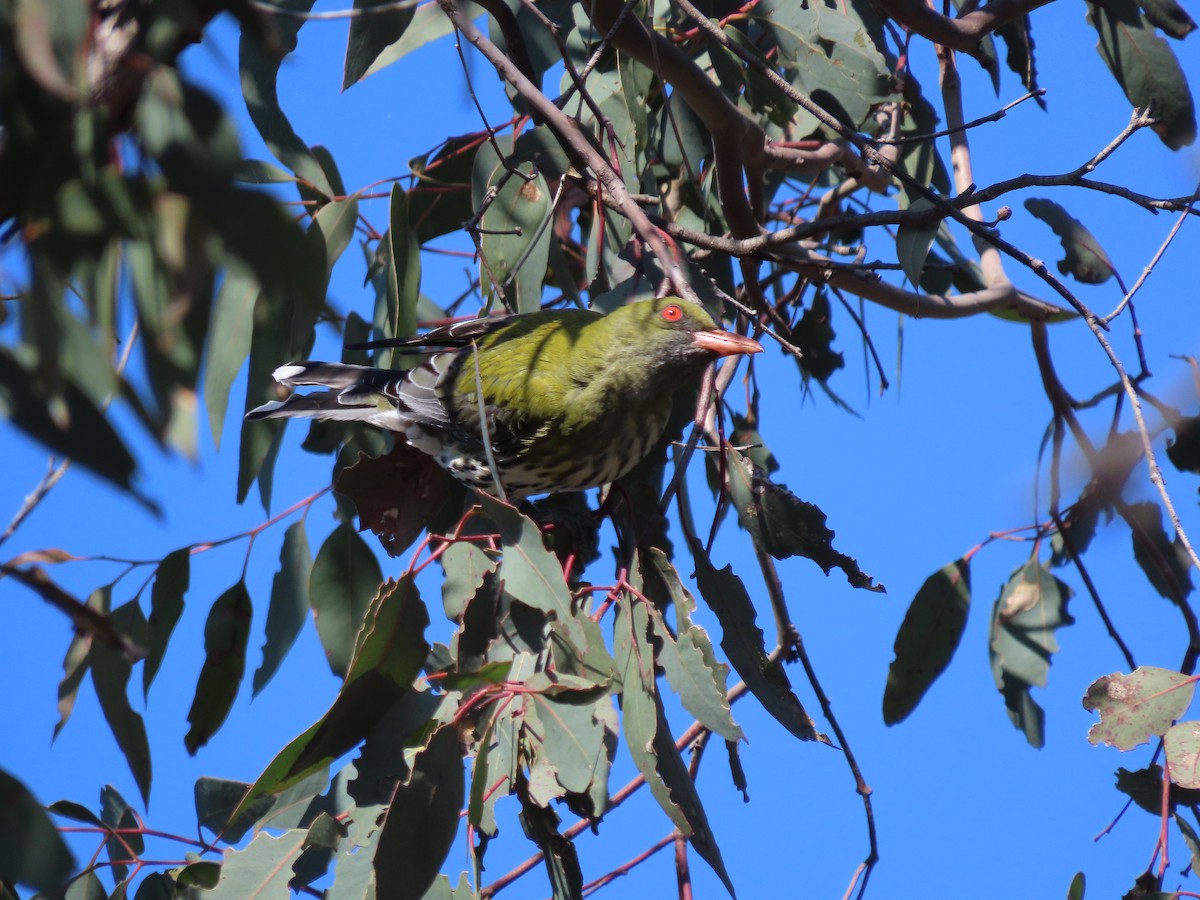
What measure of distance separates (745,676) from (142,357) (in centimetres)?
161

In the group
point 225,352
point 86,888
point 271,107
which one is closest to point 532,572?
point 225,352

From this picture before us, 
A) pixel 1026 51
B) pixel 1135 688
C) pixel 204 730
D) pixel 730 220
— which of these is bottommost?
pixel 1135 688

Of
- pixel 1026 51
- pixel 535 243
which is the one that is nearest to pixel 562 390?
pixel 535 243

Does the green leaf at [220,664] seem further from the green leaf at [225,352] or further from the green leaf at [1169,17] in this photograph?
the green leaf at [1169,17]

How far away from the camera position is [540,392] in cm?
296

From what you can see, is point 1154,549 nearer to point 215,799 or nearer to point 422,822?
point 422,822

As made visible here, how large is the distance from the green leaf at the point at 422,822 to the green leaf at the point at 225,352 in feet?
3.46

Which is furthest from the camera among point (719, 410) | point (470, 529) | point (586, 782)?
point (470, 529)

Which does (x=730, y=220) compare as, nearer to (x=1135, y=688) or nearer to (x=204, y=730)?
(x=1135, y=688)

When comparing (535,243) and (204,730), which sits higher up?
(535,243)

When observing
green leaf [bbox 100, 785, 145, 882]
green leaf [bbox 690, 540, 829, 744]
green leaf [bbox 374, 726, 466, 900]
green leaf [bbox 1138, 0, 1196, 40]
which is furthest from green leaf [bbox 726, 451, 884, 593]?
green leaf [bbox 1138, 0, 1196, 40]

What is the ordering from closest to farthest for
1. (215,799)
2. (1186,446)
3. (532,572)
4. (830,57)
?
1. (532,572)
2. (215,799)
3. (830,57)
4. (1186,446)

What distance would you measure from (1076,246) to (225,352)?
7.12ft

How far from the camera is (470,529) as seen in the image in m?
2.58
